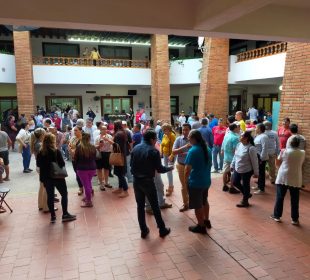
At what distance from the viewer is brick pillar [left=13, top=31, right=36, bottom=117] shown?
14.6 meters

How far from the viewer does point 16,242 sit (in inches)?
173

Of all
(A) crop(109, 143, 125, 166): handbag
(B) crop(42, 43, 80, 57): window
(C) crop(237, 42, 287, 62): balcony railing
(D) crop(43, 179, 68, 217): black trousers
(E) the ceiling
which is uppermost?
(B) crop(42, 43, 80, 57): window

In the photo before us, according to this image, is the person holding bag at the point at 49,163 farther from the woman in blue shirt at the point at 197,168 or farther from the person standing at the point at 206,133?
the person standing at the point at 206,133

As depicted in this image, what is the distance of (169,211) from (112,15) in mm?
3547

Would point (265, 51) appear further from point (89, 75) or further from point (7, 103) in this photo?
point (7, 103)

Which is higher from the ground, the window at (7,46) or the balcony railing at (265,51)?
the window at (7,46)

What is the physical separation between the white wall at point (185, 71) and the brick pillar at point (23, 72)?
792 cm

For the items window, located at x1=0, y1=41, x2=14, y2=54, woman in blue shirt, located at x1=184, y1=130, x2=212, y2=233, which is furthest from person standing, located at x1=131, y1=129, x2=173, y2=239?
window, located at x1=0, y1=41, x2=14, y2=54

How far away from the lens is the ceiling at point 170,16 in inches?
127

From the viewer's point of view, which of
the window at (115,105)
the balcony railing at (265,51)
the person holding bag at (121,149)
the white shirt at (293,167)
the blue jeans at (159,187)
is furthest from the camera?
the window at (115,105)

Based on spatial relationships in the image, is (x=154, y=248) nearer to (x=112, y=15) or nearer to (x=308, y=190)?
(x=112, y=15)

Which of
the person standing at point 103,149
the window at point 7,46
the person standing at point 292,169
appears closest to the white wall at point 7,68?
the window at point 7,46

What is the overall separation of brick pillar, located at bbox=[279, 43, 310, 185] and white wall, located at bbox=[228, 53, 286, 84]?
18.3 ft

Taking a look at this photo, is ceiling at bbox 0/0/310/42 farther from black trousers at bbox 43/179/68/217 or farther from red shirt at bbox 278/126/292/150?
red shirt at bbox 278/126/292/150
